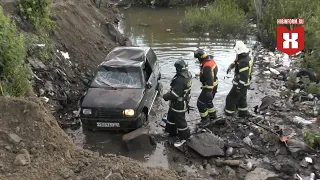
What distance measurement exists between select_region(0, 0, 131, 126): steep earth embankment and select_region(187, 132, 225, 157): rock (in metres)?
3.55

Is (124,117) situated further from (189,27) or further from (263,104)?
(189,27)

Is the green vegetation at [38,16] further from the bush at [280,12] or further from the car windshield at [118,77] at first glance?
the bush at [280,12]

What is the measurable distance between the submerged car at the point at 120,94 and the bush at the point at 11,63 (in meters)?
1.48

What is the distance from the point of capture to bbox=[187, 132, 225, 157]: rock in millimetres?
7988

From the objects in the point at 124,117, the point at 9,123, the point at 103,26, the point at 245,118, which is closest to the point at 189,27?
the point at 103,26

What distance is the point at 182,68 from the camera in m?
8.26

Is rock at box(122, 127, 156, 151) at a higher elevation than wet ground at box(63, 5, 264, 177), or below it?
higher

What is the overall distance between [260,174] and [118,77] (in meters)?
4.30

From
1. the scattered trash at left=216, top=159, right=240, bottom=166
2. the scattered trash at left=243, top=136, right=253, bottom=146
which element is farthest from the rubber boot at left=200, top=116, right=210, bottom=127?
the scattered trash at left=216, top=159, right=240, bottom=166

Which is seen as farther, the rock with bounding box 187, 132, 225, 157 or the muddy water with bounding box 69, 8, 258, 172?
the muddy water with bounding box 69, 8, 258, 172

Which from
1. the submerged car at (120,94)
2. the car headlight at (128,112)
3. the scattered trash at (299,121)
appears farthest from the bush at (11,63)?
the scattered trash at (299,121)

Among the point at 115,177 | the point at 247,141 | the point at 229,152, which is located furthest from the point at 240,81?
the point at 115,177

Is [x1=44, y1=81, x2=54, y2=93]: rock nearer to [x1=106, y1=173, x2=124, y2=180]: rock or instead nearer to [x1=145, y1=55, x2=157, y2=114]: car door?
[x1=145, y1=55, x2=157, y2=114]: car door

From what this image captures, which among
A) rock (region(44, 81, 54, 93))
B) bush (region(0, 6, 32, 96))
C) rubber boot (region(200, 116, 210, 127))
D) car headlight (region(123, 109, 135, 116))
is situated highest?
bush (region(0, 6, 32, 96))
